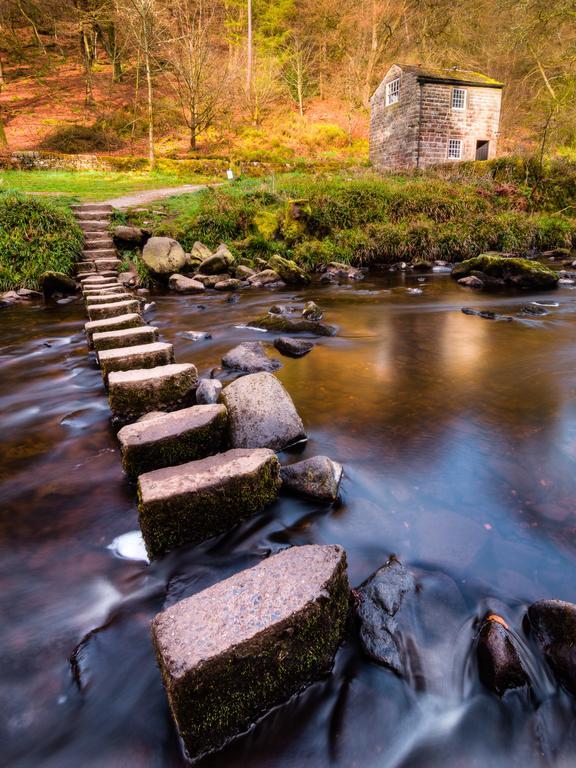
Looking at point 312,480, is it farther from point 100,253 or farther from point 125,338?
point 100,253

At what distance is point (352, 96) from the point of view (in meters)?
34.3

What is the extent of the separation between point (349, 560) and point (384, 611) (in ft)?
1.27

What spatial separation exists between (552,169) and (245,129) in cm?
2017

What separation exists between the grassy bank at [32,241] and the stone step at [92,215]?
1.93 feet

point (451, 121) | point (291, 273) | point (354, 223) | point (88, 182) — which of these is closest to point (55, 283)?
point (291, 273)

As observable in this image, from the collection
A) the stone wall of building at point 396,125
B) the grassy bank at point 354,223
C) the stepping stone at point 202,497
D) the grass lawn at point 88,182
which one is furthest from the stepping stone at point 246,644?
the stone wall of building at point 396,125

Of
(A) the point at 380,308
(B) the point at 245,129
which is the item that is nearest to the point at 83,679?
Result: (A) the point at 380,308

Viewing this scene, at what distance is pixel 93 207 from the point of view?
432 inches

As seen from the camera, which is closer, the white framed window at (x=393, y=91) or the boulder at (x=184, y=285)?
the boulder at (x=184, y=285)

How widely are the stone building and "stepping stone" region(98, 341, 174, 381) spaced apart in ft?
83.2

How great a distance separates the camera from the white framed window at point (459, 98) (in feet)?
83.0

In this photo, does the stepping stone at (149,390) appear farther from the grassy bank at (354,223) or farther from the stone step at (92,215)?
the stone step at (92,215)

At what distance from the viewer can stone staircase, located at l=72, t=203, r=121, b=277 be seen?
9.15m

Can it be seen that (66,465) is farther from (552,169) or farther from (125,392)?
(552,169)
